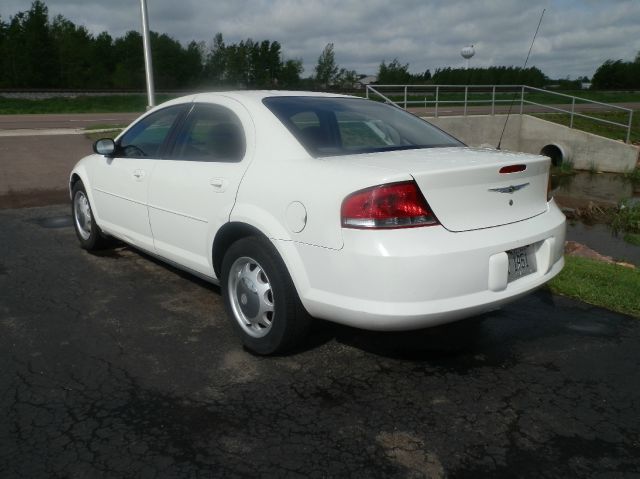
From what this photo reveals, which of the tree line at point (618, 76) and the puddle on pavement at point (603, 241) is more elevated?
the tree line at point (618, 76)

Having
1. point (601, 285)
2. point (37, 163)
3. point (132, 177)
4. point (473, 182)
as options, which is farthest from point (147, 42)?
point (473, 182)

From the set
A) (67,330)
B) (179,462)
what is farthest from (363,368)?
(67,330)

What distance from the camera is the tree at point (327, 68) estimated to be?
7744 centimetres

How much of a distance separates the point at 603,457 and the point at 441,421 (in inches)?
28.2

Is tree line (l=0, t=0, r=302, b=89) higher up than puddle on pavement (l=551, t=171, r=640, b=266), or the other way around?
tree line (l=0, t=0, r=302, b=89)

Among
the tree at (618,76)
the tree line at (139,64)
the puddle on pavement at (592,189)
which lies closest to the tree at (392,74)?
the tree line at (139,64)

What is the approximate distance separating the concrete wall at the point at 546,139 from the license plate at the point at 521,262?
14020 millimetres

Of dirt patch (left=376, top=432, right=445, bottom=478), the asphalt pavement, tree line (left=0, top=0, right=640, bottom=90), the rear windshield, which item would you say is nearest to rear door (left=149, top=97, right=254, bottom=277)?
the rear windshield

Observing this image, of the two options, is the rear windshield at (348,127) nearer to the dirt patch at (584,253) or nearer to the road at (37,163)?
the dirt patch at (584,253)

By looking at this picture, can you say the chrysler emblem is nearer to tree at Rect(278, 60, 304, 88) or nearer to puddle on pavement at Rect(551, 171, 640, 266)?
puddle on pavement at Rect(551, 171, 640, 266)

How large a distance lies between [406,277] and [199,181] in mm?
1694

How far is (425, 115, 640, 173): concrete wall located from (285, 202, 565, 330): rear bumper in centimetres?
1438

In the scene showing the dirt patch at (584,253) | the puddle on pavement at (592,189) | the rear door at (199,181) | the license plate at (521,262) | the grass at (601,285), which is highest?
the rear door at (199,181)

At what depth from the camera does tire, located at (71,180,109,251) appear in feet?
18.6
